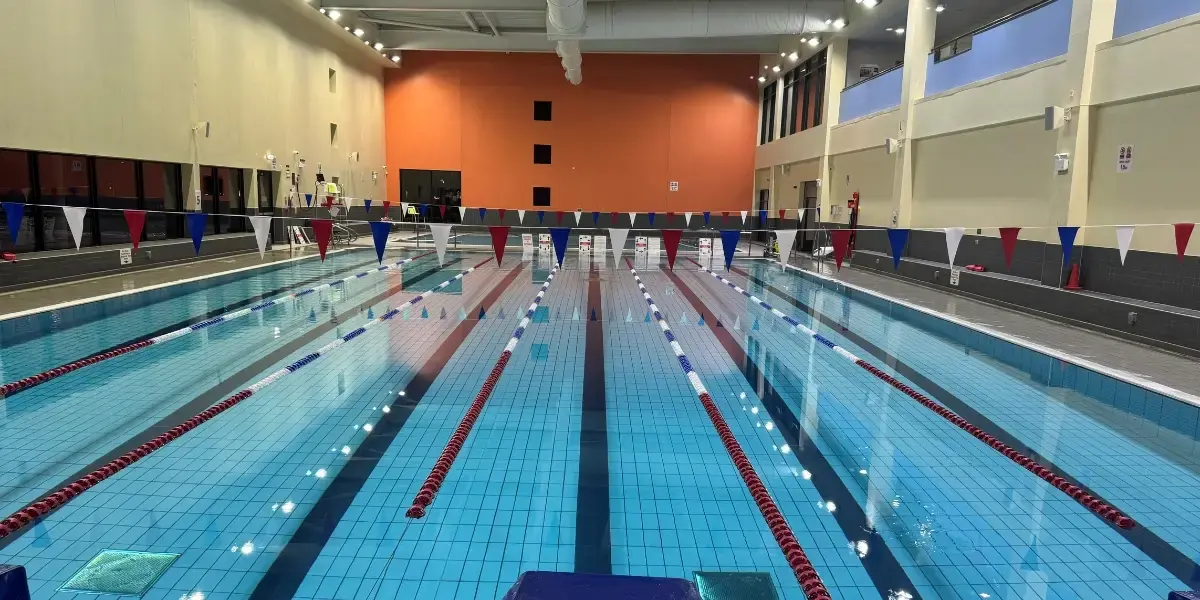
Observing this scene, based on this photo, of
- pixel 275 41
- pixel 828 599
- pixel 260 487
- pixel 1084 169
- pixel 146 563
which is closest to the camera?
pixel 828 599

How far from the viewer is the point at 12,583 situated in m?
0.88

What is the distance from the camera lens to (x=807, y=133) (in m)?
16.0

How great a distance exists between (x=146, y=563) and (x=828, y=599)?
2436 millimetres

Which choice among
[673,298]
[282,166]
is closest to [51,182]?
[282,166]

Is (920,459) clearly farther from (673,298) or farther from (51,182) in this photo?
(51,182)

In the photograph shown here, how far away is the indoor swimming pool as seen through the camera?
2564 millimetres

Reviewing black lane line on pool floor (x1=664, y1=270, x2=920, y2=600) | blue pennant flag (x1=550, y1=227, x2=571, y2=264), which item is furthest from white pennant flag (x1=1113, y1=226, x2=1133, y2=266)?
blue pennant flag (x1=550, y1=227, x2=571, y2=264)

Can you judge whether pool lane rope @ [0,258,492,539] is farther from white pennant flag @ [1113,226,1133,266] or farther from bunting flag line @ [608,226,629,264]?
white pennant flag @ [1113,226,1133,266]

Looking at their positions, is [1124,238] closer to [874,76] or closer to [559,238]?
[559,238]

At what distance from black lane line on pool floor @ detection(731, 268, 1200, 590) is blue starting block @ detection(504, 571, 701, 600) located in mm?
2613

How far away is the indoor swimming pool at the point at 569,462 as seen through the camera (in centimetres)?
256

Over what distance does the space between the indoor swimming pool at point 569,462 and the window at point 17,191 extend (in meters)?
2.71

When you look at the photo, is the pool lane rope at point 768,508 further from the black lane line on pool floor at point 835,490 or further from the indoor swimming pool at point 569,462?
the black lane line on pool floor at point 835,490

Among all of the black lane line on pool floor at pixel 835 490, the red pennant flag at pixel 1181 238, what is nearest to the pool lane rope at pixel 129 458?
the black lane line on pool floor at pixel 835 490
